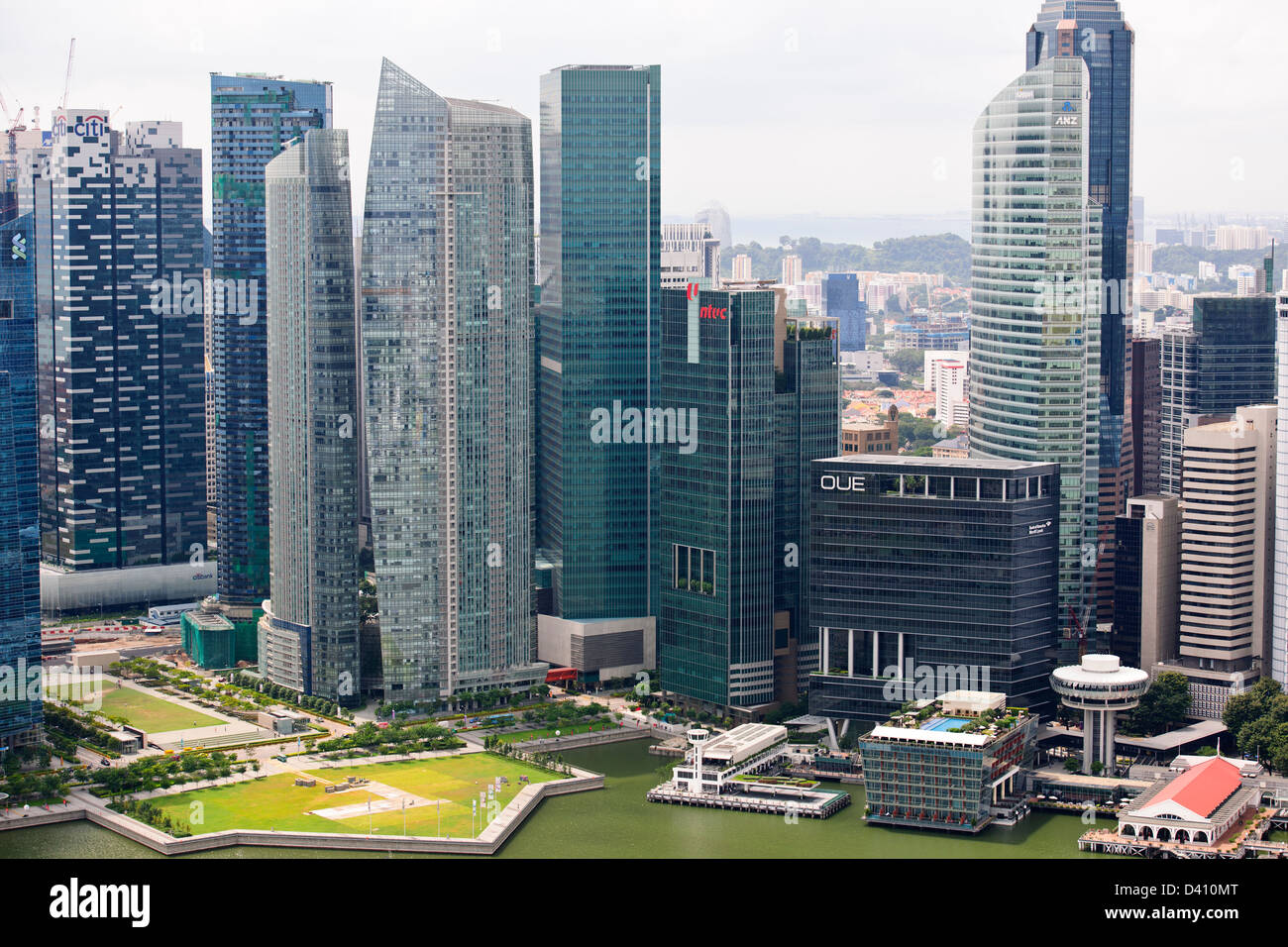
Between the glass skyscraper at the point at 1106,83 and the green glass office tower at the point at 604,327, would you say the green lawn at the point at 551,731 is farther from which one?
the glass skyscraper at the point at 1106,83

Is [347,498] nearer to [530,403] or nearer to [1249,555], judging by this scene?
[530,403]

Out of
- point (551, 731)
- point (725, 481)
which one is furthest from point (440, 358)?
point (551, 731)

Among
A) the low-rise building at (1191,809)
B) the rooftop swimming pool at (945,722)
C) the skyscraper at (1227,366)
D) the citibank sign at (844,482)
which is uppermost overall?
the skyscraper at (1227,366)

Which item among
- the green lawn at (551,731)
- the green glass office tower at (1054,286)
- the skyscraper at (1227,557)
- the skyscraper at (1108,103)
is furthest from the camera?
the skyscraper at (1108,103)

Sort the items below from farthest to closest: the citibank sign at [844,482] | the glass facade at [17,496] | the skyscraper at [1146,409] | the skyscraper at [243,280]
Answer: the skyscraper at [243,280], the skyscraper at [1146,409], the citibank sign at [844,482], the glass facade at [17,496]

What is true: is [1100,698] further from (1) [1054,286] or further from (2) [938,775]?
(1) [1054,286]

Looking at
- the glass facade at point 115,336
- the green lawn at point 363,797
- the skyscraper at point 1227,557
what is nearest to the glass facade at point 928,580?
the skyscraper at point 1227,557
